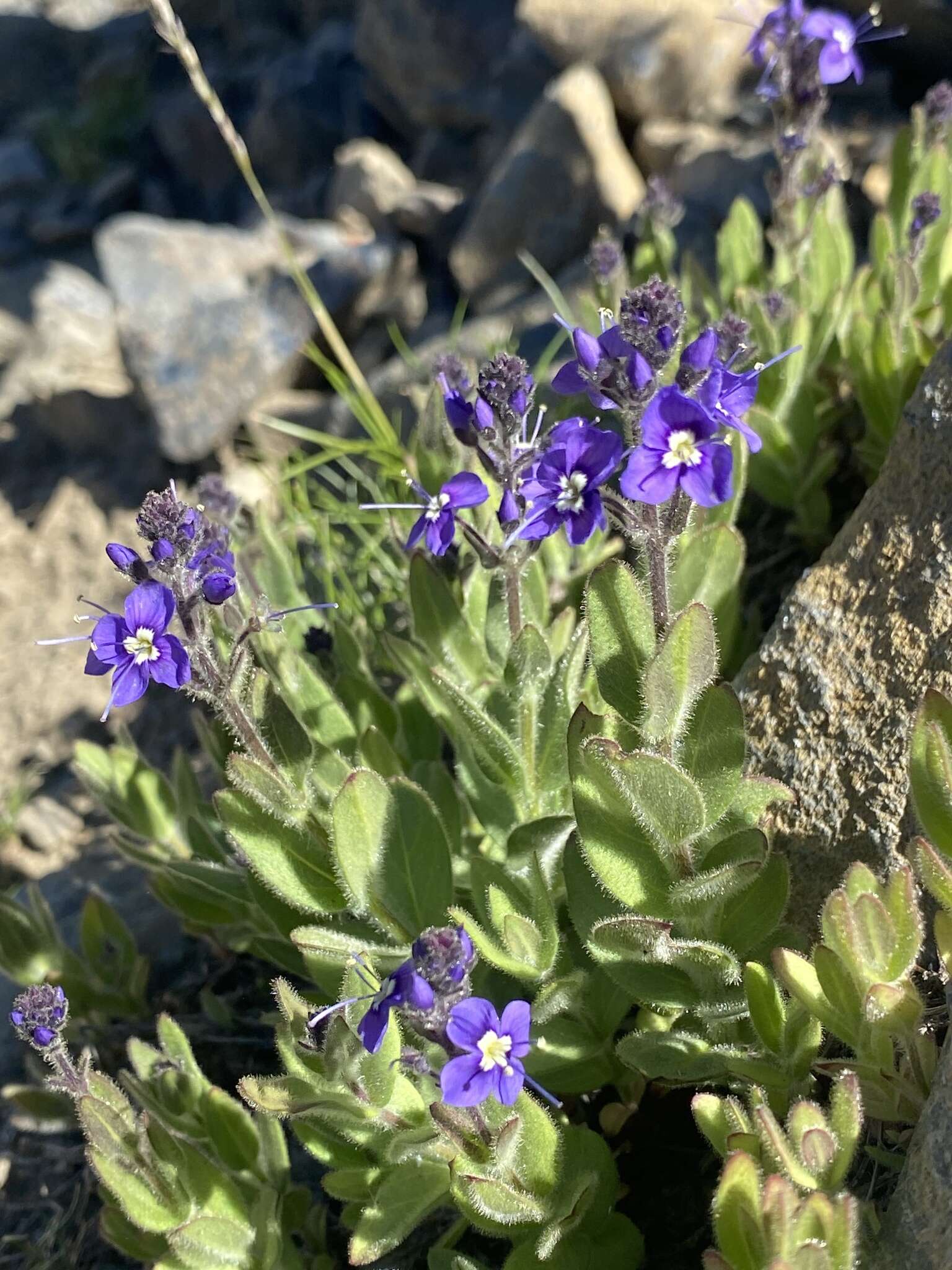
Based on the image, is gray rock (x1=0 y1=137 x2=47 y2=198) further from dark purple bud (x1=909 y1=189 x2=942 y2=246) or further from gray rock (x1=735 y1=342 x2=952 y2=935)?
gray rock (x1=735 y1=342 x2=952 y2=935)

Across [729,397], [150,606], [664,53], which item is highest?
[664,53]

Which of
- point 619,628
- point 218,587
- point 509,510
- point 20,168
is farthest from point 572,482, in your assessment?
point 20,168

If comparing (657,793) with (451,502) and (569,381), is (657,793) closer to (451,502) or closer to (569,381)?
(451,502)

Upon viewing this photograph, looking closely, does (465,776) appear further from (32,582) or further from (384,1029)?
(32,582)

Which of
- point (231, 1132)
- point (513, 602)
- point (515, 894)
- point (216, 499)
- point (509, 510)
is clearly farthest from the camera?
point (216, 499)

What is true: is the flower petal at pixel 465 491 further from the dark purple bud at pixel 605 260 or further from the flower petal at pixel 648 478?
the dark purple bud at pixel 605 260

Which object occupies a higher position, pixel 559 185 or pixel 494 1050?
pixel 559 185

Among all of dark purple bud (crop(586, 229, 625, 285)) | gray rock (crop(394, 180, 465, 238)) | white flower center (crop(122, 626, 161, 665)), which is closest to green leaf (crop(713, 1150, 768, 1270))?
white flower center (crop(122, 626, 161, 665))

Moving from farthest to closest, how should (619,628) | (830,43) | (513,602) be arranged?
(830,43), (513,602), (619,628)
